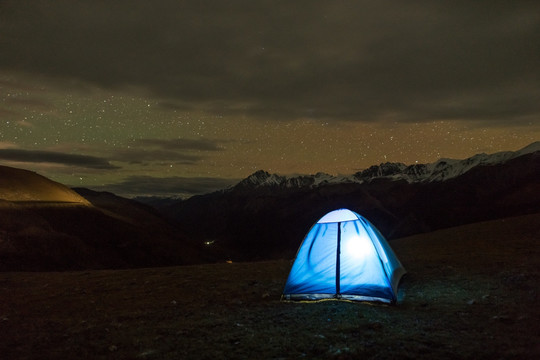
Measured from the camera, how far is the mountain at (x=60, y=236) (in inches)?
1182

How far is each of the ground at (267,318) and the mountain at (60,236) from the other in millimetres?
17410

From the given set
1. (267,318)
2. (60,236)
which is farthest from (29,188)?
(267,318)

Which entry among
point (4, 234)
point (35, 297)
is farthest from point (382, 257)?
point (4, 234)

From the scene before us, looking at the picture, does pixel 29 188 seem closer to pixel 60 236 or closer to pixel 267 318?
pixel 60 236

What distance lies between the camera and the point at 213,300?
10.6m

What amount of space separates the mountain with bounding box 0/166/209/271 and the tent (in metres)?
24.1

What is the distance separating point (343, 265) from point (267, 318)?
292cm

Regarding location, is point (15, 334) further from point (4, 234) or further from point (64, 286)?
point (4, 234)

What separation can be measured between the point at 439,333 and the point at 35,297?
12647 millimetres

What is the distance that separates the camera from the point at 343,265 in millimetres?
10180

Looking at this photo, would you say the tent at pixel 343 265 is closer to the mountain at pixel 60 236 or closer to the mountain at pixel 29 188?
the mountain at pixel 60 236

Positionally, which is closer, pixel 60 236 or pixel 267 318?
pixel 267 318

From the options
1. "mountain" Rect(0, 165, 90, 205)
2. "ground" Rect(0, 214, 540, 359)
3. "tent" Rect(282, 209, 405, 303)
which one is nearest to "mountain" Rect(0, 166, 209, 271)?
"mountain" Rect(0, 165, 90, 205)

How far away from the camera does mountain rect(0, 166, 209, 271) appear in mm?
30016
